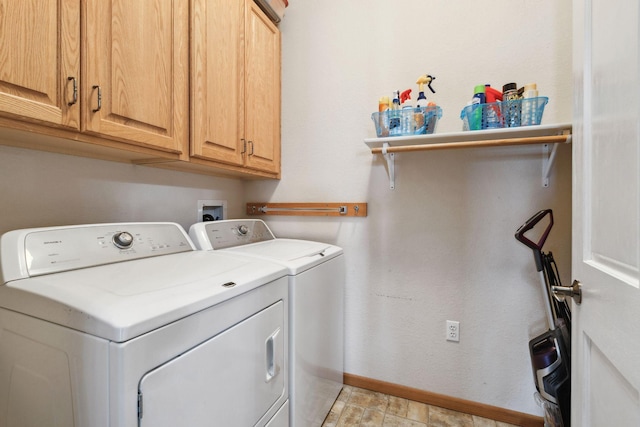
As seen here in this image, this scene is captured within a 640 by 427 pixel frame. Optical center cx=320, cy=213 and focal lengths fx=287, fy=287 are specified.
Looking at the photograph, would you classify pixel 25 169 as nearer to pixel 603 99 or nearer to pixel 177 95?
pixel 177 95

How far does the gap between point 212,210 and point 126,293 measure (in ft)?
3.99

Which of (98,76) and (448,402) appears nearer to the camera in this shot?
(98,76)

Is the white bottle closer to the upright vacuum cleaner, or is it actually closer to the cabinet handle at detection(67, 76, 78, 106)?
the upright vacuum cleaner

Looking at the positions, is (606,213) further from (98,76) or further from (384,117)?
(98,76)

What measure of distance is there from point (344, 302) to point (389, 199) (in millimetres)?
721

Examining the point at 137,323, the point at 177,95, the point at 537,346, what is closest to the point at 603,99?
the point at 537,346

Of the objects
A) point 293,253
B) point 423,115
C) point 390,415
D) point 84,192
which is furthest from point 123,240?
point 390,415

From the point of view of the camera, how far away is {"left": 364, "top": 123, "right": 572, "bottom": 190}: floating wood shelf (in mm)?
1280

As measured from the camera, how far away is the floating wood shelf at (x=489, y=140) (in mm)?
1280

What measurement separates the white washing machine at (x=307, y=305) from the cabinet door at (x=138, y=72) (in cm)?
53

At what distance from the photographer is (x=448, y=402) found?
65.1 inches

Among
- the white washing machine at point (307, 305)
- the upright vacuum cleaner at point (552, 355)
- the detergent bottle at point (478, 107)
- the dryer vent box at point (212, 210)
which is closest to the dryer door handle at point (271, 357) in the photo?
the white washing machine at point (307, 305)

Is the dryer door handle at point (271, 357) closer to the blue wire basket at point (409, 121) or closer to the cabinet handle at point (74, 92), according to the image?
the cabinet handle at point (74, 92)

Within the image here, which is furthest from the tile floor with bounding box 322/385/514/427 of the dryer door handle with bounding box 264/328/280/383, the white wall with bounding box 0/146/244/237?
the white wall with bounding box 0/146/244/237
